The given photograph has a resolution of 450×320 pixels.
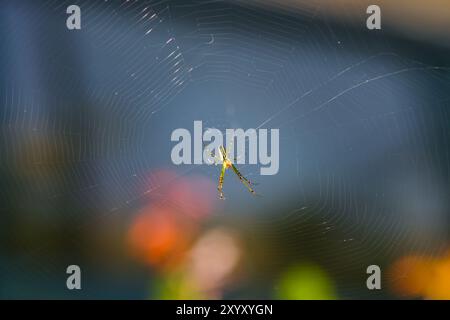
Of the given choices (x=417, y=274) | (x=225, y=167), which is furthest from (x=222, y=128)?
(x=417, y=274)

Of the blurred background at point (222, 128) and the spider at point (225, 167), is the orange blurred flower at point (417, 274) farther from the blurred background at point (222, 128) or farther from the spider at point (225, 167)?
the spider at point (225, 167)

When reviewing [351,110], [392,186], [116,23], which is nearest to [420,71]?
[351,110]

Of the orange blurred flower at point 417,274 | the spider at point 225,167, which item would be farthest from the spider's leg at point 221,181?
the orange blurred flower at point 417,274

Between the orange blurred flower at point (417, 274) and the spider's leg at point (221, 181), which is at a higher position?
the spider's leg at point (221, 181)

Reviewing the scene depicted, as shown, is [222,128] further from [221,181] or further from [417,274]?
[417,274]

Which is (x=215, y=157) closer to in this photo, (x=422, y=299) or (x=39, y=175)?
(x=39, y=175)

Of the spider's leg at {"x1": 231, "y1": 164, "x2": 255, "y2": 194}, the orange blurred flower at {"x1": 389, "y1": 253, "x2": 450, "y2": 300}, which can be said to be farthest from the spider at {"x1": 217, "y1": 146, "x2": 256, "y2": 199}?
the orange blurred flower at {"x1": 389, "y1": 253, "x2": 450, "y2": 300}

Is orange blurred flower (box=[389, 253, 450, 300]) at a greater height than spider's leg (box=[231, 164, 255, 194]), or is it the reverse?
spider's leg (box=[231, 164, 255, 194])

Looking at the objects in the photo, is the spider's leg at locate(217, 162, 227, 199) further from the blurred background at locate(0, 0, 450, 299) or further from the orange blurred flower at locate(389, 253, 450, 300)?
the orange blurred flower at locate(389, 253, 450, 300)
